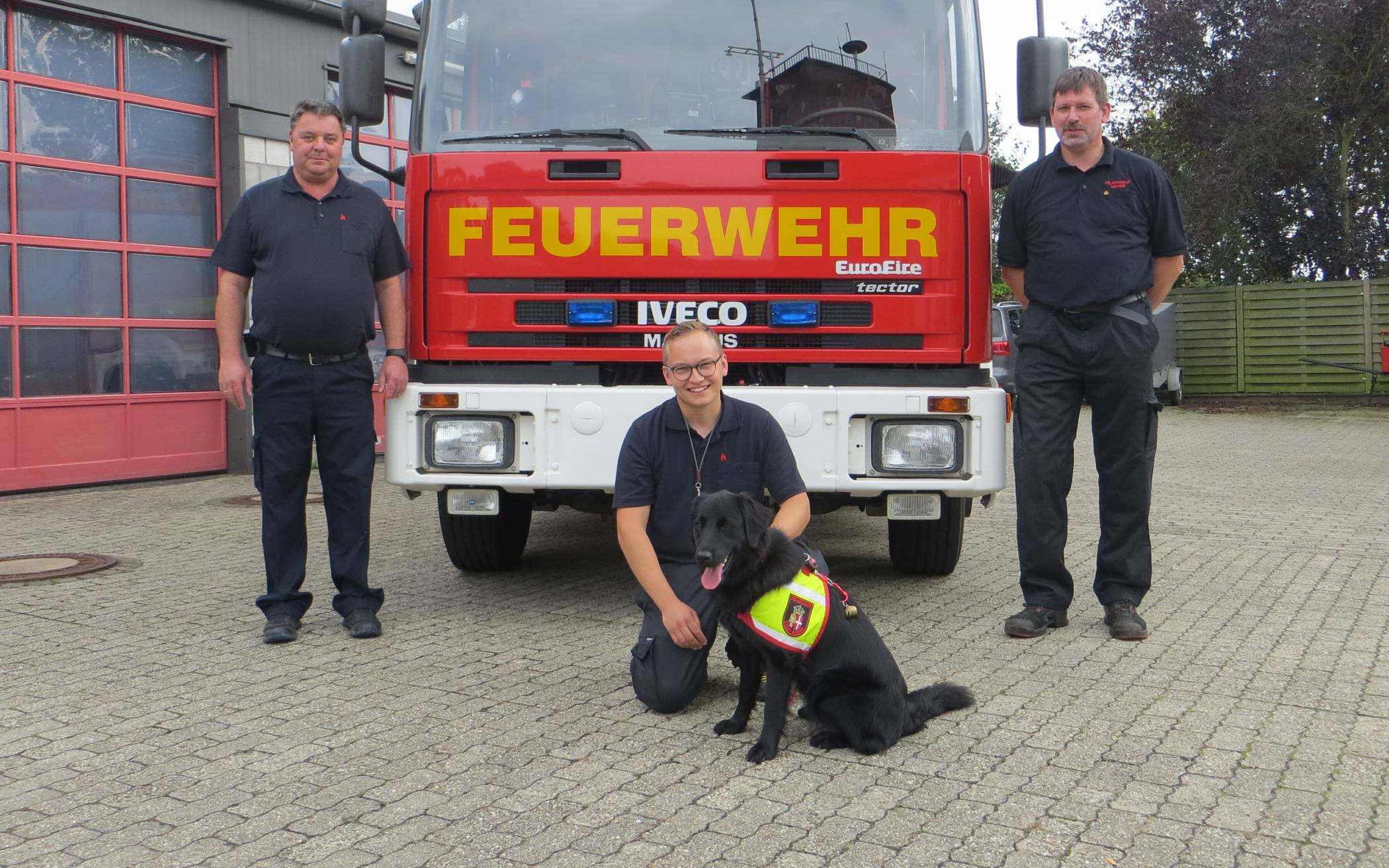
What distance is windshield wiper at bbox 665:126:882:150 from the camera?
529 cm

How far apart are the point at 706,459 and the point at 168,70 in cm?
836

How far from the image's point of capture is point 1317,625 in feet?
17.9

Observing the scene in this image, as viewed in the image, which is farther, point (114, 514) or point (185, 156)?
point (185, 156)

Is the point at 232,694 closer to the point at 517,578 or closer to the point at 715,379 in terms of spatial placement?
the point at 715,379

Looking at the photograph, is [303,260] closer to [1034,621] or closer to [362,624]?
[362,624]

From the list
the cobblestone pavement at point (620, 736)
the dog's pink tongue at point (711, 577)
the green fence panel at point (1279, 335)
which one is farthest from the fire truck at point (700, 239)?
the green fence panel at point (1279, 335)

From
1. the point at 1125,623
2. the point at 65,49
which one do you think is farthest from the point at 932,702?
the point at 65,49

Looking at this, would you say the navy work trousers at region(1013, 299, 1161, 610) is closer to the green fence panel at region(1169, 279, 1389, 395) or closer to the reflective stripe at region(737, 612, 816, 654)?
the reflective stripe at region(737, 612, 816, 654)

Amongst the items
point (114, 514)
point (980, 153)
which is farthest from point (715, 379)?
point (114, 514)

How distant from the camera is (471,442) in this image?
209 inches

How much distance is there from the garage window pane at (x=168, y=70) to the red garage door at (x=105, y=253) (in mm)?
11

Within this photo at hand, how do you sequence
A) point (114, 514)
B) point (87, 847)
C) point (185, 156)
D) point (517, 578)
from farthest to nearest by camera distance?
point (185, 156) < point (114, 514) < point (517, 578) < point (87, 847)

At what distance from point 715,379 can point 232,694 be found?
191cm

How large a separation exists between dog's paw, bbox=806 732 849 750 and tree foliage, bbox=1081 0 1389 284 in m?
21.0
